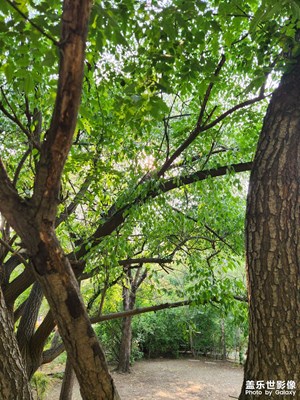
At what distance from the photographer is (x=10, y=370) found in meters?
1.79

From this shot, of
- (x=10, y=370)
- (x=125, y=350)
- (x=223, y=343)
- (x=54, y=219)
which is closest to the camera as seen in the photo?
(x=54, y=219)

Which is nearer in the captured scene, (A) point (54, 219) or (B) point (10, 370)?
(A) point (54, 219)

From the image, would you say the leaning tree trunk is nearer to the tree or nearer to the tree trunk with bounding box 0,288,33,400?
the tree

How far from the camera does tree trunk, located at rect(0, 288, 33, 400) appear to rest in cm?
173

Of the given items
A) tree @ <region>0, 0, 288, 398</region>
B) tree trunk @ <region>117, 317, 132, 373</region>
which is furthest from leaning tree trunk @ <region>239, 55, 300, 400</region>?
tree trunk @ <region>117, 317, 132, 373</region>

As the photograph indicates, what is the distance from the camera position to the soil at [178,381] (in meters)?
9.29

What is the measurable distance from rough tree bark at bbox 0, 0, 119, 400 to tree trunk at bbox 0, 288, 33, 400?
62cm

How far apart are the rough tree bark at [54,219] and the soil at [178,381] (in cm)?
902

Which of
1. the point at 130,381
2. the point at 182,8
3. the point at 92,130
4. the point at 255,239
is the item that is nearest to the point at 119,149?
the point at 92,130

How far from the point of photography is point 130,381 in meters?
10.8

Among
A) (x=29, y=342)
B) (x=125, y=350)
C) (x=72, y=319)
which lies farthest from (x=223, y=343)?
(x=72, y=319)

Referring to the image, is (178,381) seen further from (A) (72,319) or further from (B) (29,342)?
(A) (72,319)

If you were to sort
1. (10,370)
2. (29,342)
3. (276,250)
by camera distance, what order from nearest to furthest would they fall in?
(276,250) → (10,370) → (29,342)

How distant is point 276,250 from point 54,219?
3.61 ft
